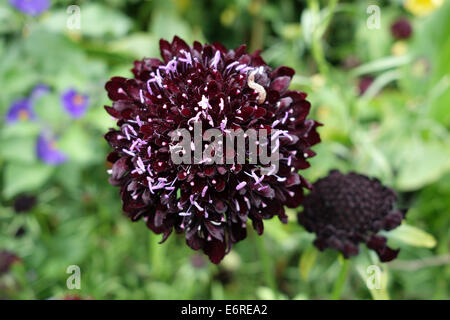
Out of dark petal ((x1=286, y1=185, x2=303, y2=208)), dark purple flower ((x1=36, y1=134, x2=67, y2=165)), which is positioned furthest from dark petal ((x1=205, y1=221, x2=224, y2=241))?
dark purple flower ((x1=36, y1=134, x2=67, y2=165))

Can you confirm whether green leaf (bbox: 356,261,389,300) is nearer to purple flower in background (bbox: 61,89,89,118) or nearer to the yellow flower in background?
purple flower in background (bbox: 61,89,89,118)

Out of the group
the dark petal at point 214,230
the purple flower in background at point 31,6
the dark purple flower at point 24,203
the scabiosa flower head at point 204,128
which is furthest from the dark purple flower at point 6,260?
the purple flower in background at point 31,6

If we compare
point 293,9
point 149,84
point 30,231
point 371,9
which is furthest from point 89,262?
point 293,9

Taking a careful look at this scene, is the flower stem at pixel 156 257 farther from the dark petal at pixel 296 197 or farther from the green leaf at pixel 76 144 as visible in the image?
the dark petal at pixel 296 197

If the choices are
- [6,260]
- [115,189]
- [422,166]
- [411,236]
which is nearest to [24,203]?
[6,260]

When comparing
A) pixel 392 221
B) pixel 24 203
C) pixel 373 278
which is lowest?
pixel 373 278

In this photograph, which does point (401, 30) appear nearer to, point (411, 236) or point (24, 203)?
point (411, 236)
